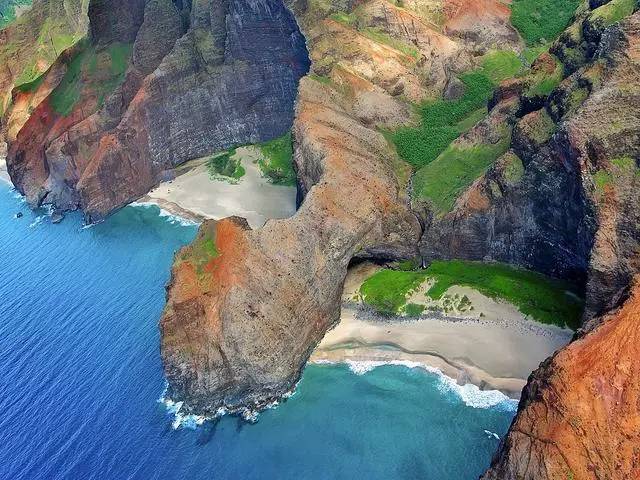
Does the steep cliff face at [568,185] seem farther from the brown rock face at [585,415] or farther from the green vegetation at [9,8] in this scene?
the green vegetation at [9,8]

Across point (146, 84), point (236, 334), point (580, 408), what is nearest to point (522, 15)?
point (146, 84)

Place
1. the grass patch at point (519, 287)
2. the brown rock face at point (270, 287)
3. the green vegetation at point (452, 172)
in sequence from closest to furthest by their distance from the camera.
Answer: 1. the grass patch at point (519, 287)
2. the brown rock face at point (270, 287)
3. the green vegetation at point (452, 172)

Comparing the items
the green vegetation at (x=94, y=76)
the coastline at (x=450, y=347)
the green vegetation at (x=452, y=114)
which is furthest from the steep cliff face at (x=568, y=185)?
the green vegetation at (x=94, y=76)

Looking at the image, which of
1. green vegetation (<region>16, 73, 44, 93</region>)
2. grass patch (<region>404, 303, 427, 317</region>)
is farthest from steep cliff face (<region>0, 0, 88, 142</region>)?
grass patch (<region>404, 303, 427, 317</region>)

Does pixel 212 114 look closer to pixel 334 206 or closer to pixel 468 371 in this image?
pixel 334 206

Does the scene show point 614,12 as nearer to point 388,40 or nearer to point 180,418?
point 388,40
